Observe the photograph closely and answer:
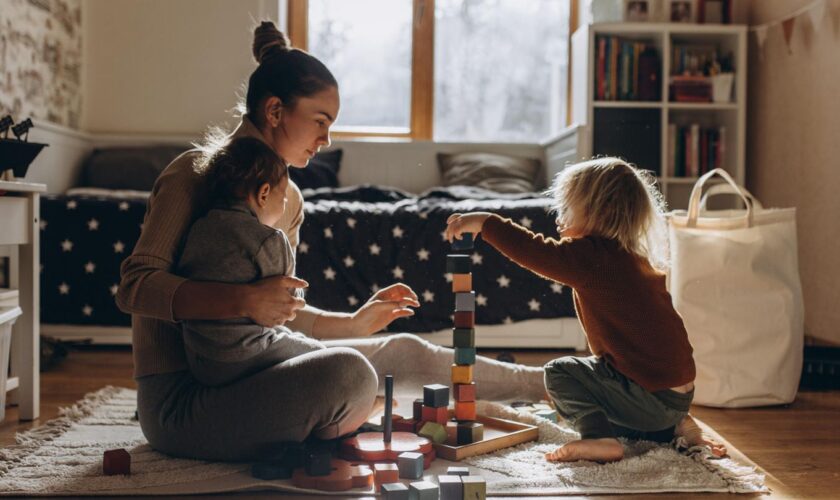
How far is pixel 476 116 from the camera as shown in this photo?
407 centimetres

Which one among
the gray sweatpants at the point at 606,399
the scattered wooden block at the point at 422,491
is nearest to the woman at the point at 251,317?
the scattered wooden block at the point at 422,491

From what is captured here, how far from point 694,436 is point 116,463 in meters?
1.06

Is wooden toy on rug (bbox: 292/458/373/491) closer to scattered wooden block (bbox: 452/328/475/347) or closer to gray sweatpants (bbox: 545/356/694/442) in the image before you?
scattered wooden block (bbox: 452/328/475/347)

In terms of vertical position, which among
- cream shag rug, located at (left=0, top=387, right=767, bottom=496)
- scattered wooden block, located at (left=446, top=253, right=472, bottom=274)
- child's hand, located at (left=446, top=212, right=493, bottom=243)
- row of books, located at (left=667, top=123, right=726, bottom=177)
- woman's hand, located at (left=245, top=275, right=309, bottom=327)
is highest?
row of books, located at (left=667, top=123, right=726, bottom=177)

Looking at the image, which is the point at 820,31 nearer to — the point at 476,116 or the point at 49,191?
the point at 476,116

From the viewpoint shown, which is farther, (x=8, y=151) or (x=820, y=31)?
(x=820, y=31)

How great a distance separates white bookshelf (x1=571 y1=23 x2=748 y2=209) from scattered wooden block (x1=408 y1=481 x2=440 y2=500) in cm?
251

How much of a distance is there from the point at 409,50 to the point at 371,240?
4.87ft

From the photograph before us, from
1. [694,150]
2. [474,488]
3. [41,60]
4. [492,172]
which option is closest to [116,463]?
[474,488]

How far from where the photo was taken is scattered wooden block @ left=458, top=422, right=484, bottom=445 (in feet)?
5.06

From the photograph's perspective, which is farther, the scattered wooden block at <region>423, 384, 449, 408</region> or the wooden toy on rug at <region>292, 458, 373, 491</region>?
the scattered wooden block at <region>423, 384, 449, 408</region>

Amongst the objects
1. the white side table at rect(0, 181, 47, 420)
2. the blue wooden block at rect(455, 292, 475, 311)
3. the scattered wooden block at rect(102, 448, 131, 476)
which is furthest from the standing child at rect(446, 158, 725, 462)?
the white side table at rect(0, 181, 47, 420)

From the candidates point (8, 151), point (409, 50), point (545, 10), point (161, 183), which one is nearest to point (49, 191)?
point (8, 151)

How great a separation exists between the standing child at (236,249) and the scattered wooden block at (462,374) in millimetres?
336
